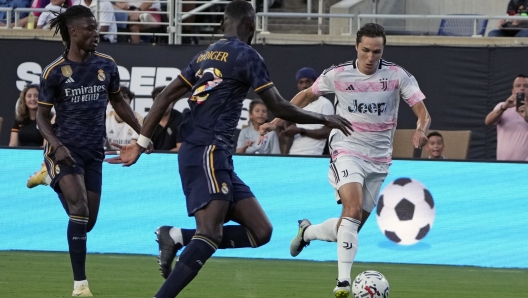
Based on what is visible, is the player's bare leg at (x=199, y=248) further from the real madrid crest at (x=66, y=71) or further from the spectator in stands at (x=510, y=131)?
the spectator in stands at (x=510, y=131)

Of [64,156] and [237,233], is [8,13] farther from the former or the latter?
[237,233]

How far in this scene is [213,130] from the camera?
23.0 feet

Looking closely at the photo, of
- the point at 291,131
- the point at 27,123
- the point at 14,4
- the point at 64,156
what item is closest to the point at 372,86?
the point at 64,156

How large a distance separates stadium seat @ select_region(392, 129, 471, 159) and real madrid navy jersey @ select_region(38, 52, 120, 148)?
263 inches

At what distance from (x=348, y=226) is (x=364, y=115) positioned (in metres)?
1.10

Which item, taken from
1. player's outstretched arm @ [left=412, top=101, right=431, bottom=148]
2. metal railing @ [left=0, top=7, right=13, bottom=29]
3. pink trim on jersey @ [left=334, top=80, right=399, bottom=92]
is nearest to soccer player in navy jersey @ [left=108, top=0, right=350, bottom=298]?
Answer: player's outstretched arm @ [left=412, top=101, right=431, bottom=148]

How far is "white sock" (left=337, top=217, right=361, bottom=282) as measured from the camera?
8.37 m

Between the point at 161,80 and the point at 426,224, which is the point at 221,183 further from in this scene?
the point at 161,80

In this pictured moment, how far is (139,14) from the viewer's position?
721 inches

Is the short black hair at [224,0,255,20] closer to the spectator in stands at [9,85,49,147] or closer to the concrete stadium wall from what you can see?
the spectator in stands at [9,85,49,147]

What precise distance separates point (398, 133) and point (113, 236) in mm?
4839

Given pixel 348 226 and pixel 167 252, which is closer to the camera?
pixel 167 252

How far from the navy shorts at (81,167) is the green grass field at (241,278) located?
956 millimetres

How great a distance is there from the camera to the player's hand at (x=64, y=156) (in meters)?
8.38
